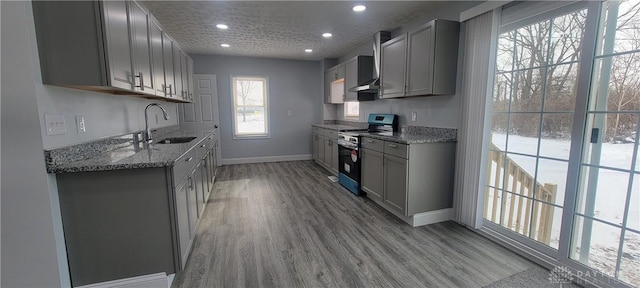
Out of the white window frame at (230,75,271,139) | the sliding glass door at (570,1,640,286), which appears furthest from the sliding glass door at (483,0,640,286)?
the white window frame at (230,75,271,139)

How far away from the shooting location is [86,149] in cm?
180

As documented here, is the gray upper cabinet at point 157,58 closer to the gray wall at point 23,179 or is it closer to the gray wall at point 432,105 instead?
the gray wall at point 23,179

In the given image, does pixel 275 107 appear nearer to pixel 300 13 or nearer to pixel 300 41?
pixel 300 41

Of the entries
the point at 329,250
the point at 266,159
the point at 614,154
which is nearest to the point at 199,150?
the point at 329,250

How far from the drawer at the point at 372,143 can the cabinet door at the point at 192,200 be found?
A: 2.01 m

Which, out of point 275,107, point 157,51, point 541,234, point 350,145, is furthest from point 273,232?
point 275,107

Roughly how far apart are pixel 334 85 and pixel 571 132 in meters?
4.03

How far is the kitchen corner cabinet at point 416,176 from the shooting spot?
265 centimetres

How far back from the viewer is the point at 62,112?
160cm

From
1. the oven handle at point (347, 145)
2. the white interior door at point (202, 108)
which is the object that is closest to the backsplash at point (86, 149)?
the oven handle at point (347, 145)

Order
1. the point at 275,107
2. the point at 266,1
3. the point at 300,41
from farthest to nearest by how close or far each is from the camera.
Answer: the point at 275,107
the point at 300,41
the point at 266,1

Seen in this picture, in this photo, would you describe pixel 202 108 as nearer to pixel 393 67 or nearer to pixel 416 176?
pixel 393 67

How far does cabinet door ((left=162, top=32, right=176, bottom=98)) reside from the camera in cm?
268

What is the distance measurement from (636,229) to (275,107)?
17.7ft
